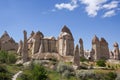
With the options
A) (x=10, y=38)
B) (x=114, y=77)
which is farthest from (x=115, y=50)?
(x=114, y=77)

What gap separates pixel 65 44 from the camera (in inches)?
4446

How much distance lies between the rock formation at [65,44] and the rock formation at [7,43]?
63.7 feet

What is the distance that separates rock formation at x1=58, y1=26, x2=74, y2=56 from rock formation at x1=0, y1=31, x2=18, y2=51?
19416 millimetres

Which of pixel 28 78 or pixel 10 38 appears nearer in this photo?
pixel 28 78

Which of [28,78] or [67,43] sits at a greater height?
[67,43]

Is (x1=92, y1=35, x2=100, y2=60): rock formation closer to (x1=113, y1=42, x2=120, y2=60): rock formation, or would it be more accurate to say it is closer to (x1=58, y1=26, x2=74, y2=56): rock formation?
(x1=113, y1=42, x2=120, y2=60): rock formation

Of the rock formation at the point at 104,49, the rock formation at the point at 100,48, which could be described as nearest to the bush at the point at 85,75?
the rock formation at the point at 100,48

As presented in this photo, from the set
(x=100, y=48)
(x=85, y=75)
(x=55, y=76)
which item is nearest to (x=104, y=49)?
(x=100, y=48)

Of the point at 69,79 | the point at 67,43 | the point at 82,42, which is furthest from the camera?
the point at 82,42

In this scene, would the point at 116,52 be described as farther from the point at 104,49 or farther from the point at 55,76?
the point at 55,76

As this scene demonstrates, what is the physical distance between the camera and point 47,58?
99125 millimetres

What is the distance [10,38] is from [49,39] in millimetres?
19328

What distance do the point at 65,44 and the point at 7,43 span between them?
23.1m

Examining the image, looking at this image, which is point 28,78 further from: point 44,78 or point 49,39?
point 49,39
